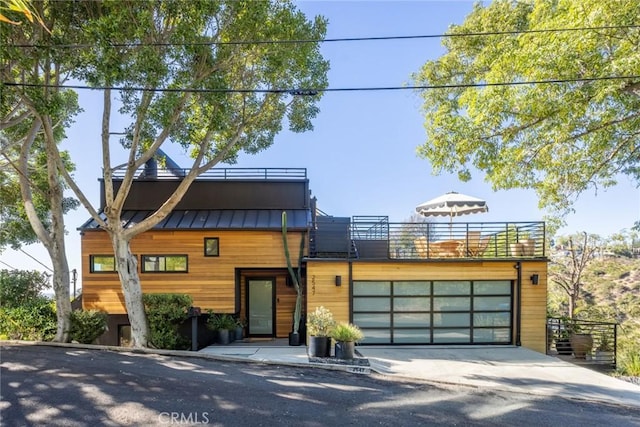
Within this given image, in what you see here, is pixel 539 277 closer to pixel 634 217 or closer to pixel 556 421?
pixel 634 217

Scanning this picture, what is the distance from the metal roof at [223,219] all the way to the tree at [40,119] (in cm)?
156

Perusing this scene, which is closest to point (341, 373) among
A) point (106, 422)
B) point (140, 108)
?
point (106, 422)

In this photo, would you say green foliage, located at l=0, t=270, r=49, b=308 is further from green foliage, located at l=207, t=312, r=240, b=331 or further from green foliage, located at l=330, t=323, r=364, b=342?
green foliage, located at l=330, t=323, r=364, b=342

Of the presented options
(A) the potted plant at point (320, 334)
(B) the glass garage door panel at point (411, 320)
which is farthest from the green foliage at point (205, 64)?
(B) the glass garage door panel at point (411, 320)

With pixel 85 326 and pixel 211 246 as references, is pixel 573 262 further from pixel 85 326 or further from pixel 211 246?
pixel 85 326

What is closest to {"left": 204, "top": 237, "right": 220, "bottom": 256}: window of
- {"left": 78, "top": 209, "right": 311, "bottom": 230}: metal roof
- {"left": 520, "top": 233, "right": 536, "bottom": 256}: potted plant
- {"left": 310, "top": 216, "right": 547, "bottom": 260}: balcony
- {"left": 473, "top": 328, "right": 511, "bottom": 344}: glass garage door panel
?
{"left": 78, "top": 209, "right": 311, "bottom": 230}: metal roof

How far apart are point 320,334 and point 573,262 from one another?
1324 cm

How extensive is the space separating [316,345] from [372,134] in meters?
8.31

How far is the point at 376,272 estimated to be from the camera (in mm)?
9336

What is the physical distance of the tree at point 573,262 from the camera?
1408cm

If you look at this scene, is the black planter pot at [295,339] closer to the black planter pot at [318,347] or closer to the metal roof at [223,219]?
the black planter pot at [318,347]

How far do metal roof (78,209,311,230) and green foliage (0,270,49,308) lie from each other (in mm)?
2678

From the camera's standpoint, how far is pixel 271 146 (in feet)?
33.2

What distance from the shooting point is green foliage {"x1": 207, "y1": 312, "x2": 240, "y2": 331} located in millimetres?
9395
